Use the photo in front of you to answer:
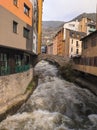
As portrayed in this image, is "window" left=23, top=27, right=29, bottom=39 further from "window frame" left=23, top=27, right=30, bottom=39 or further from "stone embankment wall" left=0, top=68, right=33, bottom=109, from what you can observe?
"stone embankment wall" left=0, top=68, right=33, bottom=109

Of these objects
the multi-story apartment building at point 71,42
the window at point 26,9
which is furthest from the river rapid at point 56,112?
the multi-story apartment building at point 71,42

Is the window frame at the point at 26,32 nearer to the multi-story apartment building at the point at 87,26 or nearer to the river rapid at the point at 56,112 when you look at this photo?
the river rapid at the point at 56,112

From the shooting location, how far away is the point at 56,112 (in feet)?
86.4

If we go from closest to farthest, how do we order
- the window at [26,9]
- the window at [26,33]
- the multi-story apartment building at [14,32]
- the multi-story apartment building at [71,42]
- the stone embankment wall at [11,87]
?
the stone embankment wall at [11,87]
the multi-story apartment building at [14,32]
the window at [26,33]
the window at [26,9]
the multi-story apartment building at [71,42]

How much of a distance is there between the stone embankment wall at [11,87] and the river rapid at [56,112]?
1483 millimetres

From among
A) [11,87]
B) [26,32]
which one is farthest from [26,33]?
[11,87]

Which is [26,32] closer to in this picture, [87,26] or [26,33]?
[26,33]

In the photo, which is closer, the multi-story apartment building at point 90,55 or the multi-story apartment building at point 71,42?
the multi-story apartment building at point 90,55

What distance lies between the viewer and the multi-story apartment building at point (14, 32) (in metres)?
27.8

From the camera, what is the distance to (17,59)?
36.2 m

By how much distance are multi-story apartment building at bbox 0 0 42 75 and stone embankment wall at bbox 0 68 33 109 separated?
848 millimetres

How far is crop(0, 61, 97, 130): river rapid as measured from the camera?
22078 mm

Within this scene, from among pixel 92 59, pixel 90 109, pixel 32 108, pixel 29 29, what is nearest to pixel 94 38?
pixel 92 59

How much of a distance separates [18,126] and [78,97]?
1390cm
